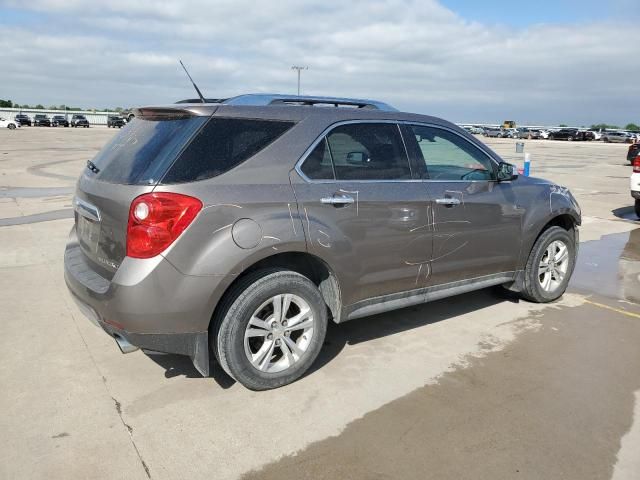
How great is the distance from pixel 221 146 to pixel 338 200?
2.74 ft

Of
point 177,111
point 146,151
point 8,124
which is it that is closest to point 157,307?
point 146,151

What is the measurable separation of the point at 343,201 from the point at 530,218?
2.18m

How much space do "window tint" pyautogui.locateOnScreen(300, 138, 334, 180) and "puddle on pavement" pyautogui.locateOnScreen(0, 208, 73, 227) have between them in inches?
249

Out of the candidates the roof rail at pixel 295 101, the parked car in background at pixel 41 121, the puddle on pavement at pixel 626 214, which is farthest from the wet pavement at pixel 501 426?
the parked car in background at pixel 41 121

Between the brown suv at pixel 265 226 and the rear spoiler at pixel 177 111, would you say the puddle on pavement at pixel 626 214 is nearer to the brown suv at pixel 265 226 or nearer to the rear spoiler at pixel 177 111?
the brown suv at pixel 265 226

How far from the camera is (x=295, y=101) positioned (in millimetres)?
3699

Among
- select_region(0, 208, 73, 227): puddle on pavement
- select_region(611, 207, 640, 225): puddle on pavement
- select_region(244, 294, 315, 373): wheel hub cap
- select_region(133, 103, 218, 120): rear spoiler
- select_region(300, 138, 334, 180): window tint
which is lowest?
select_region(0, 208, 73, 227): puddle on pavement

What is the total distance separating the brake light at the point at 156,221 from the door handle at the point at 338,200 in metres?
0.88

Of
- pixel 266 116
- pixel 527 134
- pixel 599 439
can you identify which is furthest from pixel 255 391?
pixel 527 134

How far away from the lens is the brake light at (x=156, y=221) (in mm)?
2922

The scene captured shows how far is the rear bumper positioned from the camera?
292 centimetres

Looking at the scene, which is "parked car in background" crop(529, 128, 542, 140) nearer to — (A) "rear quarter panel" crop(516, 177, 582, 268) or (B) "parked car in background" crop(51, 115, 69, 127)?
(B) "parked car in background" crop(51, 115, 69, 127)

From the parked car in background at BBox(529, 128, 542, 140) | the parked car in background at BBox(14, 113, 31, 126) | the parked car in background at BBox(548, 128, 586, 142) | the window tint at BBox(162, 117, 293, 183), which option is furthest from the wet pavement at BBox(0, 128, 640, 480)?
the parked car in background at BBox(529, 128, 542, 140)

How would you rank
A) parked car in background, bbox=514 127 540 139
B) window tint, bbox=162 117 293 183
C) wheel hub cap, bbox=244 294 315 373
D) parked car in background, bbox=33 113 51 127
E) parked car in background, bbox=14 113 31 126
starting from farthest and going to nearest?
parked car in background, bbox=514 127 540 139 → parked car in background, bbox=33 113 51 127 → parked car in background, bbox=14 113 31 126 → wheel hub cap, bbox=244 294 315 373 → window tint, bbox=162 117 293 183
